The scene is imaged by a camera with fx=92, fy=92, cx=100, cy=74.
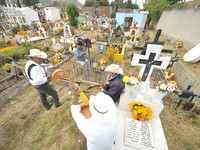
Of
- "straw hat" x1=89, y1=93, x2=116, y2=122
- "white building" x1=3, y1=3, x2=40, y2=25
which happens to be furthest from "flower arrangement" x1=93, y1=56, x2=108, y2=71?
"white building" x1=3, y1=3, x2=40, y2=25

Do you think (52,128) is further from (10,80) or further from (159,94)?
(10,80)

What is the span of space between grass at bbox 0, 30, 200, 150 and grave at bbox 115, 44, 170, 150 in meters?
0.74

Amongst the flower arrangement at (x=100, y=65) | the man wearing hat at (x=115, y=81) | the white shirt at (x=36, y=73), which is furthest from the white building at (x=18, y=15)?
the man wearing hat at (x=115, y=81)

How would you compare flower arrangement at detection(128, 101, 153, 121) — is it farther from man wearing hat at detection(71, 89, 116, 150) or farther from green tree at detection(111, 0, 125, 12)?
green tree at detection(111, 0, 125, 12)

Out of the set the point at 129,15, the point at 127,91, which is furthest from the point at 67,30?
the point at 127,91

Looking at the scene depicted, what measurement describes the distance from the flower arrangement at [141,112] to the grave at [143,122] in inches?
3.9

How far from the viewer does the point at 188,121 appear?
324 centimetres

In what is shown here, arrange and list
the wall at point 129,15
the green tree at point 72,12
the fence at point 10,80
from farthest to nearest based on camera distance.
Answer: the green tree at point 72,12, the wall at point 129,15, the fence at point 10,80

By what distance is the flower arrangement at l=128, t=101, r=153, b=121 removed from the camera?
99.4 inches

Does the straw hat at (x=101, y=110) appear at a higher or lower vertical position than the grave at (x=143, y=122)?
higher

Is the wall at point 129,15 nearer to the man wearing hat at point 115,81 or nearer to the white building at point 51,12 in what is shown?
the man wearing hat at point 115,81

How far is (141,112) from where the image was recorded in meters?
2.56

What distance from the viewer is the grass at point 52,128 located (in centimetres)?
269

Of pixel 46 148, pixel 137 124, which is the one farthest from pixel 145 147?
pixel 46 148
